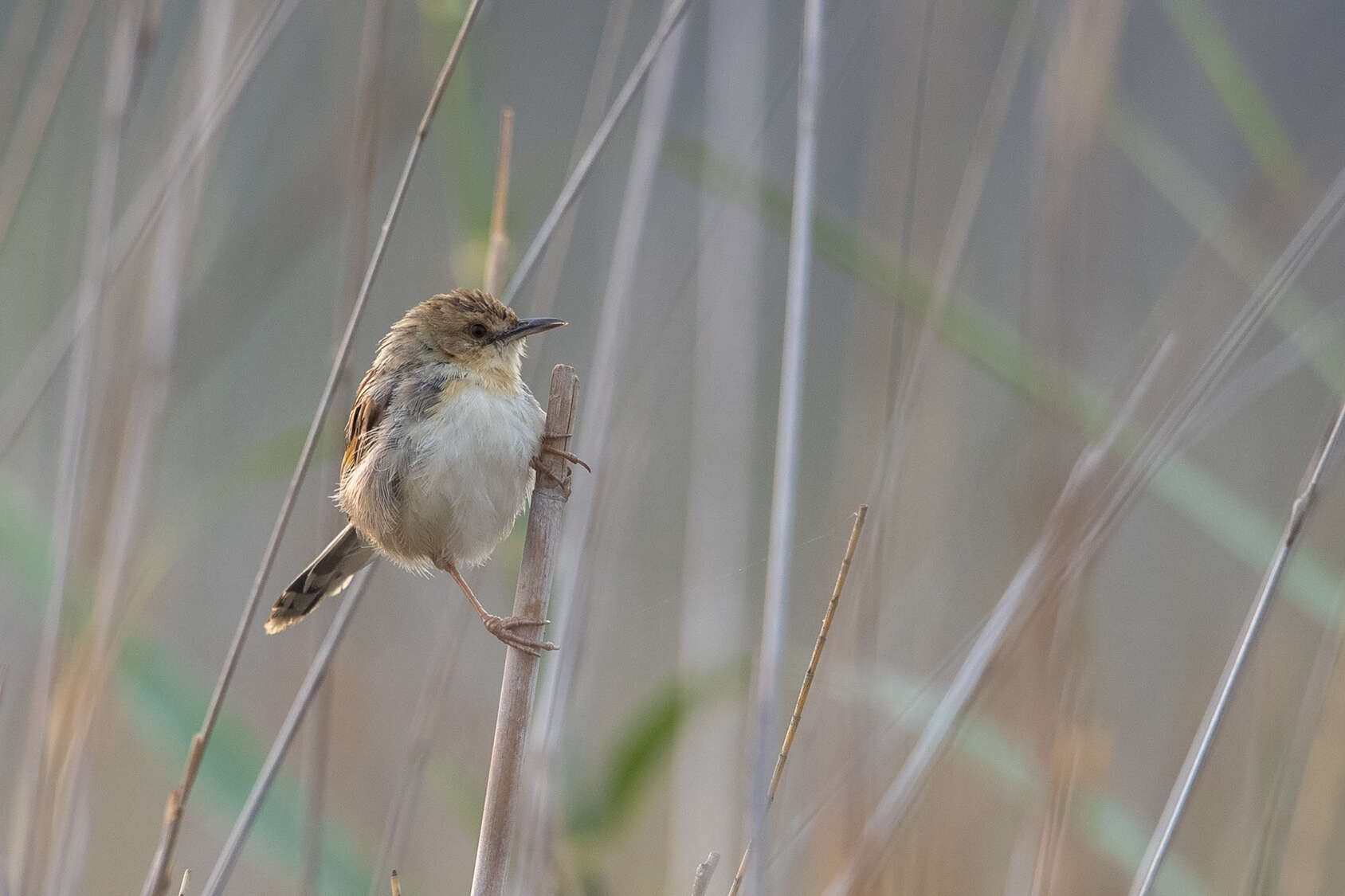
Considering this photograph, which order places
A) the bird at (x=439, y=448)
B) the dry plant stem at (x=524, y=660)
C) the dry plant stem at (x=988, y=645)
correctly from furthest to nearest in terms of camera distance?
the bird at (x=439, y=448) < the dry plant stem at (x=988, y=645) < the dry plant stem at (x=524, y=660)

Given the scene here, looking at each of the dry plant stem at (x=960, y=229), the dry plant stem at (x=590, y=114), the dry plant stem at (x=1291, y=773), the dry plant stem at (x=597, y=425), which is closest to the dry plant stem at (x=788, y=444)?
the dry plant stem at (x=597, y=425)

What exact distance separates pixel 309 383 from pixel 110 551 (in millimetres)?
2187

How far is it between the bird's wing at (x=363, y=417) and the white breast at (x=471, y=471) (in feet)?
0.49

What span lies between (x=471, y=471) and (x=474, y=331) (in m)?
0.31

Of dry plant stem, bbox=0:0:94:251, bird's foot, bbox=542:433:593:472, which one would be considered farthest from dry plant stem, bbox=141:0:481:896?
dry plant stem, bbox=0:0:94:251

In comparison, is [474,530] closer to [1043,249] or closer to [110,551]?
[110,551]

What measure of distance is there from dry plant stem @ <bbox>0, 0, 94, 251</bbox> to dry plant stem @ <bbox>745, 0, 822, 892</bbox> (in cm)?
129

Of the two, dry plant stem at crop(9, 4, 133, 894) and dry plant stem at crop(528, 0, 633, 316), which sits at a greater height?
dry plant stem at crop(528, 0, 633, 316)

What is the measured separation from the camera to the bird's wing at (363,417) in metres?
2.35

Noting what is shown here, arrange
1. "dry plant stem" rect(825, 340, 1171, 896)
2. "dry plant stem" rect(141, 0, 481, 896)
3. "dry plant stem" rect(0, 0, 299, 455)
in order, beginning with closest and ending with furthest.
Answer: "dry plant stem" rect(141, 0, 481, 896) → "dry plant stem" rect(825, 340, 1171, 896) → "dry plant stem" rect(0, 0, 299, 455)

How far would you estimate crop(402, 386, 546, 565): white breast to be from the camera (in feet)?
6.83

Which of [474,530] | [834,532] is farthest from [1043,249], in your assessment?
[474,530]

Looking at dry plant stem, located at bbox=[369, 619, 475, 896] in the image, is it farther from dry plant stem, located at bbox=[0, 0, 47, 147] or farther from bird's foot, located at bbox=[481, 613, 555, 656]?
dry plant stem, located at bbox=[0, 0, 47, 147]

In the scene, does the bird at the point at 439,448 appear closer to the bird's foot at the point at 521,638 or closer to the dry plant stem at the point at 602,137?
the dry plant stem at the point at 602,137
